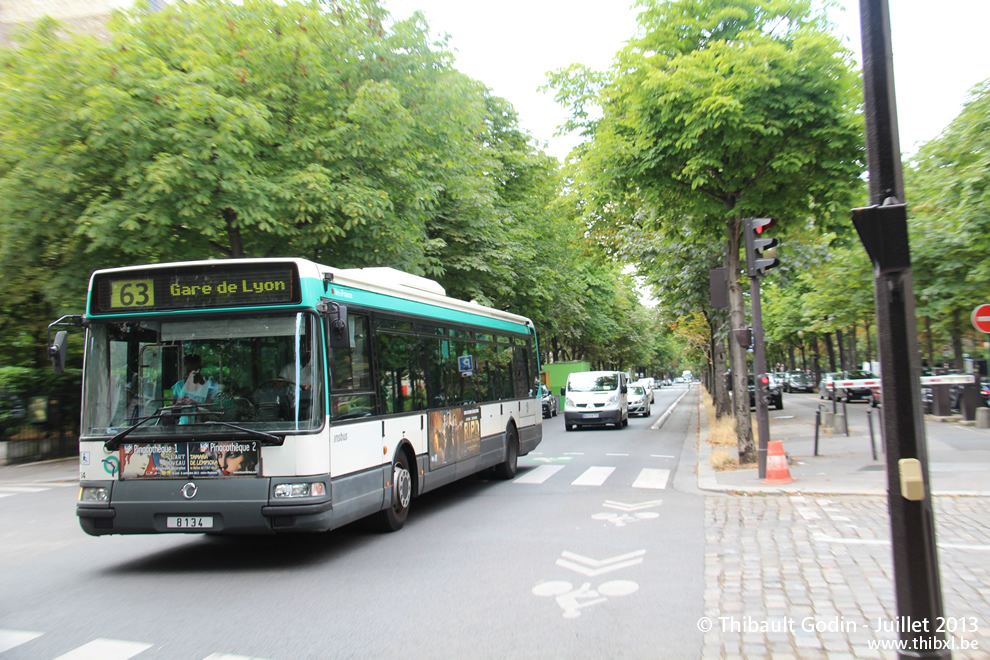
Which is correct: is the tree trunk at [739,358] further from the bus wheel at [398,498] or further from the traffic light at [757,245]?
the bus wheel at [398,498]

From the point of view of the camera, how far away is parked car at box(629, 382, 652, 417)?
33.4 m

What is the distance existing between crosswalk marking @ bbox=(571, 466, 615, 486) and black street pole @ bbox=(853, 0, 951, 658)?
8.50 meters

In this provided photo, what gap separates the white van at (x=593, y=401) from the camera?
82.6ft

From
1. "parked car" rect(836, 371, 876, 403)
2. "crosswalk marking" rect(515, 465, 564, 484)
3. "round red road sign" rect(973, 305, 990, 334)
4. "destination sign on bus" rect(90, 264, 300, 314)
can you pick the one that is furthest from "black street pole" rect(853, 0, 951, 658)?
"parked car" rect(836, 371, 876, 403)

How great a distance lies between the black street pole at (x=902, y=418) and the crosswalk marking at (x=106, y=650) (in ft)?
14.6

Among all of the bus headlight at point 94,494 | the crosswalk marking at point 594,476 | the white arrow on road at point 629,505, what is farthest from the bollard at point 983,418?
the bus headlight at point 94,494

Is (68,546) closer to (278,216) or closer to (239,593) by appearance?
(239,593)

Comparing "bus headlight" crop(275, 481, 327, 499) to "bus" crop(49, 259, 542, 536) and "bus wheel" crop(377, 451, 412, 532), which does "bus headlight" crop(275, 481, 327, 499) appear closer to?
"bus" crop(49, 259, 542, 536)

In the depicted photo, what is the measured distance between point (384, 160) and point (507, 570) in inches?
433

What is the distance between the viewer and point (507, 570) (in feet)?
22.4

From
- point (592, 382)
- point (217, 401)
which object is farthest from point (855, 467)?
point (592, 382)

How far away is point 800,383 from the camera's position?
208ft

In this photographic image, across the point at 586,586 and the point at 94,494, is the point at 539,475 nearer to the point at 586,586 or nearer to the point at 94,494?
the point at 586,586

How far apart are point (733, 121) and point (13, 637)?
11.2 m
